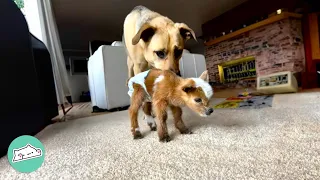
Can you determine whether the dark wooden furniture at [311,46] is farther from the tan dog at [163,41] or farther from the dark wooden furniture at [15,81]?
the dark wooden furniture at [15,81]

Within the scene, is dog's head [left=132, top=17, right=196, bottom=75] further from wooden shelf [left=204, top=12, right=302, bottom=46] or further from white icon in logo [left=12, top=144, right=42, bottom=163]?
wooden shelf [left=204, top=12, right=302, bottom=46]

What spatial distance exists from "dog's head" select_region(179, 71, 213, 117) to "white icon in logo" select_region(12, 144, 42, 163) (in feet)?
1.37

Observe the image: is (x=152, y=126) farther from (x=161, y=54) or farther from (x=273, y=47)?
(x=273, y=47)

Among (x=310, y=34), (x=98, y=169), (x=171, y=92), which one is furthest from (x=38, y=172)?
(x=310, y=34)

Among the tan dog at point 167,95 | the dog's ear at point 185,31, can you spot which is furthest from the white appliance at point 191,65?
the tan dog at point 167,95

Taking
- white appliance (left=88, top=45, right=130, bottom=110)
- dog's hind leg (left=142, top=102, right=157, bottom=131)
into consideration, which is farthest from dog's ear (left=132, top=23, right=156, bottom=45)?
white appliance (left=88, top=45, right=130, bottom=110)

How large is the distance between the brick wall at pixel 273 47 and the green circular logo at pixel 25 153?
3.55 metres

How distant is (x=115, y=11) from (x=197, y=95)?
332cm

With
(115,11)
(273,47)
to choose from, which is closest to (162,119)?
(115,11)

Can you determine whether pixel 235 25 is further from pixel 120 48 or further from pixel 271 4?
pixel 120 48

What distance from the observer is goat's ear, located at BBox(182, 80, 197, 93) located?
0.61 m

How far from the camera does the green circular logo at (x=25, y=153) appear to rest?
0.36 m

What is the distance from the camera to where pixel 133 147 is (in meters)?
0.61

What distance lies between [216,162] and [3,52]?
2.42 feet
